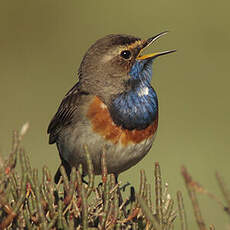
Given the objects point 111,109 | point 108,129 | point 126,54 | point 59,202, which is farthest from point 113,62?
point 59,202

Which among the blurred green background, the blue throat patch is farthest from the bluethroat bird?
the blurred green background

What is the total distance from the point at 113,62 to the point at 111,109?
43cm

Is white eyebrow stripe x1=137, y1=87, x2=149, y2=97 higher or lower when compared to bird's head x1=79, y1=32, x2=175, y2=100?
lower

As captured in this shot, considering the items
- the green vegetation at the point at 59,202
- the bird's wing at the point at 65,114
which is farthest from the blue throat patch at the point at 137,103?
the green vegetation at the point at 59,202

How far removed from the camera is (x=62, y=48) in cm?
1145

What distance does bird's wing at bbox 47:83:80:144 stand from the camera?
4662mm

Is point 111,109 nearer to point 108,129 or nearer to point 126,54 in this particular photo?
point 108,129

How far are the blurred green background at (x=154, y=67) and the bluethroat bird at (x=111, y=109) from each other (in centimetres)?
172

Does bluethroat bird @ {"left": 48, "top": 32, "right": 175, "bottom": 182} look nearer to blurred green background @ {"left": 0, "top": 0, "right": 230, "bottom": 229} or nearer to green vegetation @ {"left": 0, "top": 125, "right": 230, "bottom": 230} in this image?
green vegetation @ {"left": 0, "top": 125, "right": 230, "bottom": 230}

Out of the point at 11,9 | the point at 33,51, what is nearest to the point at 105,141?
the point at 33,51

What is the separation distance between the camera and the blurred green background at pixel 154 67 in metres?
7.39

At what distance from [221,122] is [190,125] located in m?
0.40

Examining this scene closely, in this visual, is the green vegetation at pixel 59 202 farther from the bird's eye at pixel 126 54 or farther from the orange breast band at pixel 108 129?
the bird's eye at pixel 126 54

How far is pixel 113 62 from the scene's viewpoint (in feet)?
15.4
